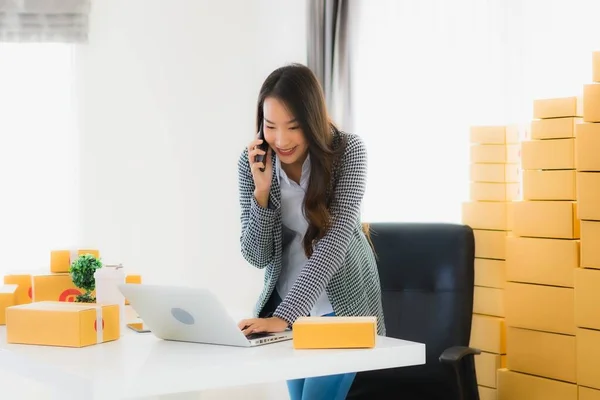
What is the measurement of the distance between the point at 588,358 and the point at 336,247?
99cm

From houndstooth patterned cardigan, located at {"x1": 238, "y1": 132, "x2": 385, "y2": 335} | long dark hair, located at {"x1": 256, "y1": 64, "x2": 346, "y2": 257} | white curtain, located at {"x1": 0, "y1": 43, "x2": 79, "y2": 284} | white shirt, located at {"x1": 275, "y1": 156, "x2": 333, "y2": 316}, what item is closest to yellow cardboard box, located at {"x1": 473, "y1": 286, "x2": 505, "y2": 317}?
houndstooth patterned cardigan, located at {"x1": 238, "y1": 132, "x2": 385, "y2": 335}

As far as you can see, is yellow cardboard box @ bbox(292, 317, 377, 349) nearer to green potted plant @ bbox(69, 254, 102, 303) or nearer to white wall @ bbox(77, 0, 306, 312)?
green potted plant @ bbox(69, 254, 102, 303)

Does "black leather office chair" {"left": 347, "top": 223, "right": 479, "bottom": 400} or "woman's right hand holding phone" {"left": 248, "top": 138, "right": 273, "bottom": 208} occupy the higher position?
"woman's right hand holding phone" {"left": 248, "top": 138, "right": 273, "bottom": 208}

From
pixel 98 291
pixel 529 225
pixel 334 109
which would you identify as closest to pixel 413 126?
pixel 334 109

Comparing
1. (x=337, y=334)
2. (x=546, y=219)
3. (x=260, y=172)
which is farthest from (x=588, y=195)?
(x=337, y=334)

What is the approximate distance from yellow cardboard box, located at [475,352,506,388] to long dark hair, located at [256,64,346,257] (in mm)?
1119

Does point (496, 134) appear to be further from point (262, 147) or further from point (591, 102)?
point (262, 147)

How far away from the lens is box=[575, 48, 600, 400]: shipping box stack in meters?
2.39

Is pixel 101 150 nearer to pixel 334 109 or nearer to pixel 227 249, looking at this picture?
pixel 227 249

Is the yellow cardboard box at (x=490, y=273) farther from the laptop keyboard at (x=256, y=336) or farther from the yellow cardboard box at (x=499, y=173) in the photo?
the laptop keyboard at (x=256, y=336)

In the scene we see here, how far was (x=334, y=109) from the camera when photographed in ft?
12.3

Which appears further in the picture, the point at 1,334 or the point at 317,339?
the point at 1,334

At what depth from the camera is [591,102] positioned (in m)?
2.40

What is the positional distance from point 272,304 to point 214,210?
218 centimetres
